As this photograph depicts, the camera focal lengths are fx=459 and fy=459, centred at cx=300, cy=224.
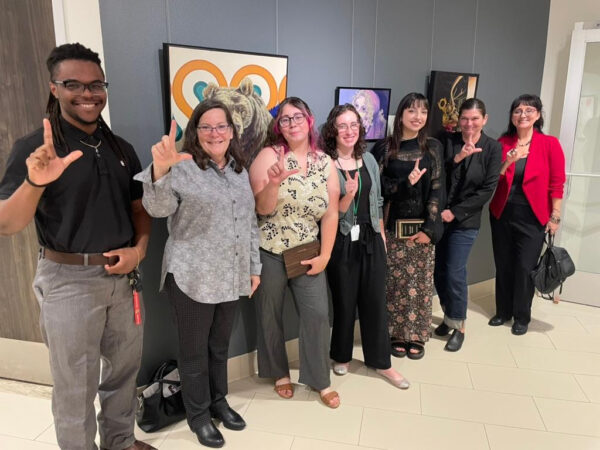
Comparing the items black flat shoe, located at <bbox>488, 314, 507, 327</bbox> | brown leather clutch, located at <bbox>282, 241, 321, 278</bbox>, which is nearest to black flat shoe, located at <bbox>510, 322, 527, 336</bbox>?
black flat shoe, located at <bbox>488, 314, 507, 327</bbox>

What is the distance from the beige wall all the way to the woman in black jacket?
136cm

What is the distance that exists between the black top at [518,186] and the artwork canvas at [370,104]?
97 centimetres

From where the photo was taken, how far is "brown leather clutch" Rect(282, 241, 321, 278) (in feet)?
7.36

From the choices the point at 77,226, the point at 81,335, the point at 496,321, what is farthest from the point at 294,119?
the point at 496,321

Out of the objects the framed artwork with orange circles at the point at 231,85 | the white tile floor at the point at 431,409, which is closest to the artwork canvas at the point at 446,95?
the framed artwork with orange circles at the point at 231,85

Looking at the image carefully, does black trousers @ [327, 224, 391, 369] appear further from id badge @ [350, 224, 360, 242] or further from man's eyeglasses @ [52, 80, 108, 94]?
man's eyeglasses @ [52, 80, 108, 94]

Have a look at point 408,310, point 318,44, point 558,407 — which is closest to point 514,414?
Answer: point 558,407

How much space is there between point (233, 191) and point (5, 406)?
172cm

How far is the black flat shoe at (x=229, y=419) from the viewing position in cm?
222

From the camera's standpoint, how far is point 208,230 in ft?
6.17

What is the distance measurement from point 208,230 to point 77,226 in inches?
19.4

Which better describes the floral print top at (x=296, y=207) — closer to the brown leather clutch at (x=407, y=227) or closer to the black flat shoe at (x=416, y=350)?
the brown leather clutch at (x=407, y=227)

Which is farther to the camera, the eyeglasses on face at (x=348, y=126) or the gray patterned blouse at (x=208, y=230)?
the eyeglasses on face at (x=348, y=126)

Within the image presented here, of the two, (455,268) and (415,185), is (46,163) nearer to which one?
(415,185)
